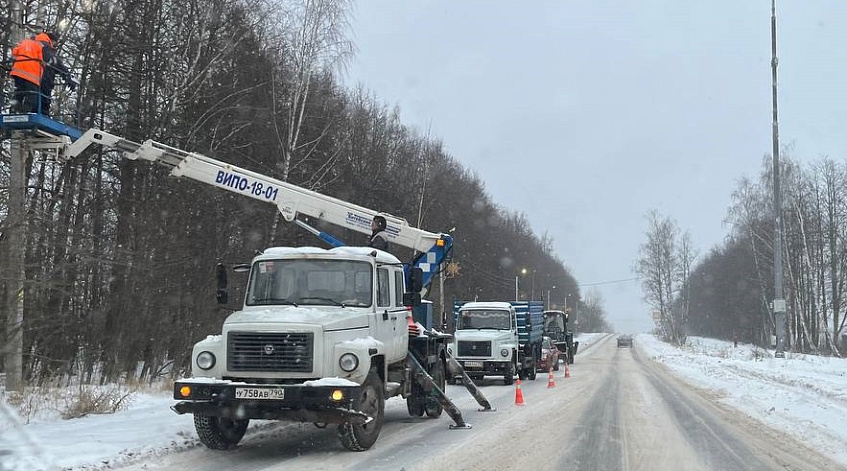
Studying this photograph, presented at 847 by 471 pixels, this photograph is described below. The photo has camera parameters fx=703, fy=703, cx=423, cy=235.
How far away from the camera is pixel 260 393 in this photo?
324 inches

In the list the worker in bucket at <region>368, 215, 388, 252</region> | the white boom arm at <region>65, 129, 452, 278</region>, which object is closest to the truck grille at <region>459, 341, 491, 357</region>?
the white boom arm at <region>65, 129, 452, 278</region>

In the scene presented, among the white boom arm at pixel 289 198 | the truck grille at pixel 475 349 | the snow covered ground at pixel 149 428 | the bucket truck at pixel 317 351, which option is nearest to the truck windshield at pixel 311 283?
the bucket truck at pixel 317 351

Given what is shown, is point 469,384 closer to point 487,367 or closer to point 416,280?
point 416,280

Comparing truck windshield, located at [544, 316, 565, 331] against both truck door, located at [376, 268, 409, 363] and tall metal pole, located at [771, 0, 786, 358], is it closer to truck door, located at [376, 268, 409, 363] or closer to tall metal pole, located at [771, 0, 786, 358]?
tall metal pole, located at [771, 0, 786, 358]

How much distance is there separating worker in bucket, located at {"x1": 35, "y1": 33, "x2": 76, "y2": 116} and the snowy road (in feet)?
24.3

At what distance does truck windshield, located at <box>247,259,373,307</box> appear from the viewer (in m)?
9.68

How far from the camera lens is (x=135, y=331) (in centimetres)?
1644

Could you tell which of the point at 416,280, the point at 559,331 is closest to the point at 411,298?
the point at 416,280

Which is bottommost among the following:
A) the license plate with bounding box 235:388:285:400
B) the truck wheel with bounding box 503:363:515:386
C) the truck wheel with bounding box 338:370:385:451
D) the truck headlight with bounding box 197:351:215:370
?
the truck wheel with bounding box 503:363:515:386

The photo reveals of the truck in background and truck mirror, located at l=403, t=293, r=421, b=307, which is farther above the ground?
truck mirror, located at l=403, t=293, r=421, b=307

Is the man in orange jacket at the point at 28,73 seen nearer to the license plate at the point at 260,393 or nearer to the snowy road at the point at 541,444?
the snowy road at the point at 541,444

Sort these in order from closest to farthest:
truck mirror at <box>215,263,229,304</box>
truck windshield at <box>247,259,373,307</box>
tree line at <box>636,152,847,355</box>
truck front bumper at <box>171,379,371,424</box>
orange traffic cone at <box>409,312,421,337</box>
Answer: truck front bumper at <box>171,379,371,424</box> < truck windshield at <box>247,259,373,307</box> < truck mirror at <box>215,263,229,304</box> < orange traffic cone at <box>409,312,421,337</box> < tree line at <box>636,152,847,355</box>

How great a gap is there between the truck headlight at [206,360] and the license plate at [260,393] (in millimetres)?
642

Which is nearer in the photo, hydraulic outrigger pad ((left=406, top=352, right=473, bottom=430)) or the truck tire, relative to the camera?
hydraulic outrigger pad ((left=406, top=352, right=473, bottom=430))
